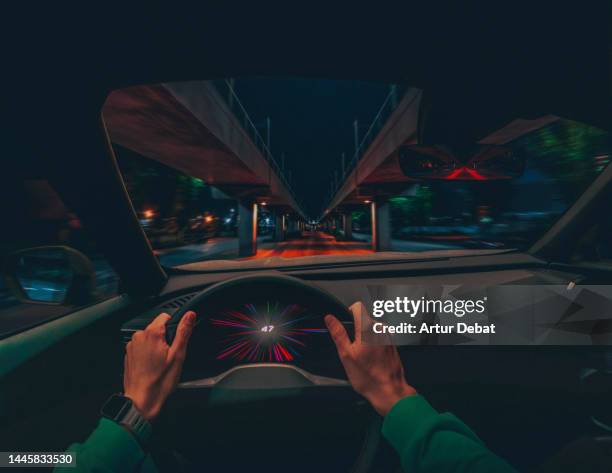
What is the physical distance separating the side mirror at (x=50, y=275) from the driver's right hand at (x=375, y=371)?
2.06 m

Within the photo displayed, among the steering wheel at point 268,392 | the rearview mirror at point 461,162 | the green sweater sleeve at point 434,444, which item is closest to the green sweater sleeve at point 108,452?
the steering wheel at point 268,392

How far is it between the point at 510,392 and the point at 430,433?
6.19 feet

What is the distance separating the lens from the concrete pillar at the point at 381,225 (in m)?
30.9

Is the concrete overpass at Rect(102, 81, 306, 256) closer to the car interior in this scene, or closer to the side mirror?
the car interior

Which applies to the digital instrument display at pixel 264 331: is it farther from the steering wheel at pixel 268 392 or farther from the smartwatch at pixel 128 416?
the smartwatch at pixel 128 416

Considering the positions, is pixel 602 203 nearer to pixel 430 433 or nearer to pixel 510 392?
pixel 510 392

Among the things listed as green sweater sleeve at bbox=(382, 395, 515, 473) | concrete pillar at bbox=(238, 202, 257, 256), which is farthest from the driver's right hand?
concrete pillar at bbox=(238, 202, 257, 256)

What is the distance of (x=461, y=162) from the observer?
3.61 metres

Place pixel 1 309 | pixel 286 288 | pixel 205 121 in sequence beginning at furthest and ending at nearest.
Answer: pixel 205 121 → pixel 1 309 → pixel 286 288

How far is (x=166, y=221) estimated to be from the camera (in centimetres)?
508

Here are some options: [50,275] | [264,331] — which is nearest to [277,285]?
[264,331]

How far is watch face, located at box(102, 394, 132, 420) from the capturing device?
106 cm

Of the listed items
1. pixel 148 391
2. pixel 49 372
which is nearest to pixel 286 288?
pixel 148 391

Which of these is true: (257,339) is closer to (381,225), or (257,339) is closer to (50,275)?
(50,275)
